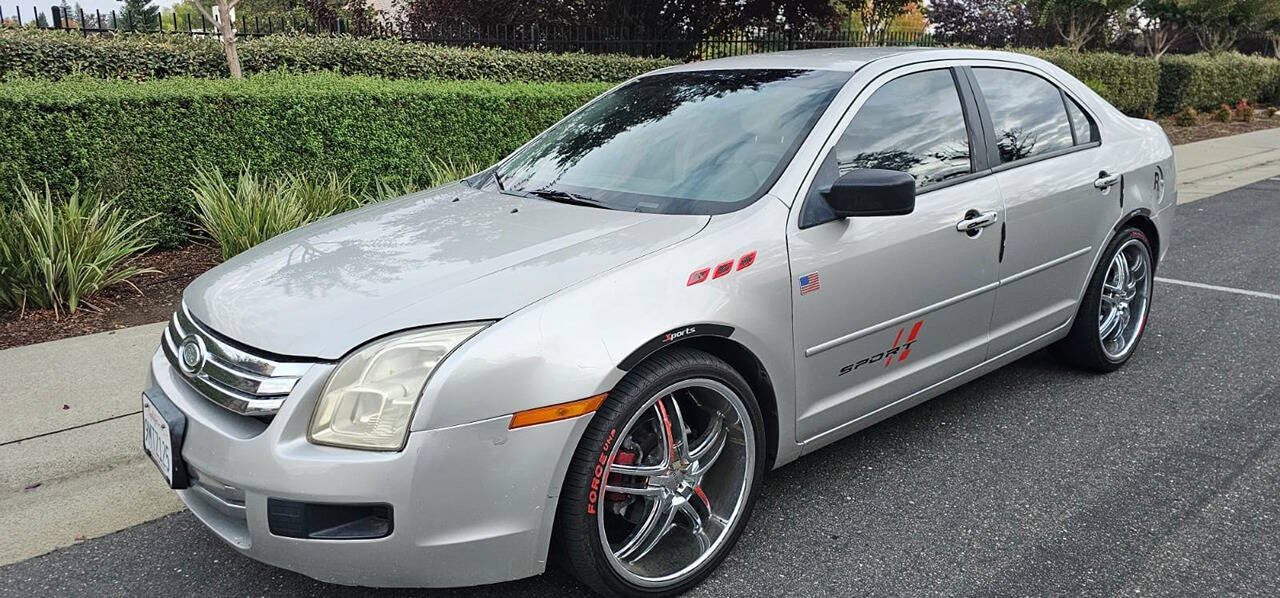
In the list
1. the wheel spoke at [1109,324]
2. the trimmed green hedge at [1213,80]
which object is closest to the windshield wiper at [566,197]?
the wheel spoke at [1109,324]

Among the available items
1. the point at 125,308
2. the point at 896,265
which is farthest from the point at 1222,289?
the point at 125,308

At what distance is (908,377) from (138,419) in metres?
3.20

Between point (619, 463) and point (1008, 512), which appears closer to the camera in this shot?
point (619, 463)

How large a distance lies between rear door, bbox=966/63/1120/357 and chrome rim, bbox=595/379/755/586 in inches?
59.8

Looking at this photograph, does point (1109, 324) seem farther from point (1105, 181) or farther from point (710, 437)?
point (710, 437)

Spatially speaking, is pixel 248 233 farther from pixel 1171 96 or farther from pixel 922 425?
pixel 1171 96

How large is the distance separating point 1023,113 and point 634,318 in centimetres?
245

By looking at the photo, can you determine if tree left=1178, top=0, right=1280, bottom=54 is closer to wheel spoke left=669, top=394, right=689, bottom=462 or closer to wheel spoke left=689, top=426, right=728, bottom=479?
wheel spoke left=689, top=426, right=728, bottom=479

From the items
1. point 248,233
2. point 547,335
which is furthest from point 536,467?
point 248,233

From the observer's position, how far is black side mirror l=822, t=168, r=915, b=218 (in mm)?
3113

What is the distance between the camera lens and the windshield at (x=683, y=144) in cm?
336

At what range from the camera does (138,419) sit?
4.20 m

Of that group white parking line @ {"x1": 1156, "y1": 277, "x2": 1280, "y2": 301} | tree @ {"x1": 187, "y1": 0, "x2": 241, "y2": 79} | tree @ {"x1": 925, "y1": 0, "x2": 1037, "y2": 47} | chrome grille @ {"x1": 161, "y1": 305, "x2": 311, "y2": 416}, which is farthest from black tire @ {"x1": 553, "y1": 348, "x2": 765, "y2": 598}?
tree @ {"x1": 925, "y1": 0, "x2": 1037, "y2": 47}

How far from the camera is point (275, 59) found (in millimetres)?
10211
